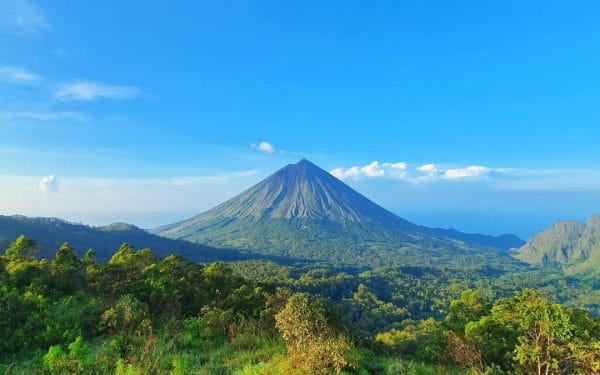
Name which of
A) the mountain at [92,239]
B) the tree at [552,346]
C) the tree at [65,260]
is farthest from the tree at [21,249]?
the mountain at [92,239]

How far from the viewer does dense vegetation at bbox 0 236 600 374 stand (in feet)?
20.5

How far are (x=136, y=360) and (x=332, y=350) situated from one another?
3.44 metres

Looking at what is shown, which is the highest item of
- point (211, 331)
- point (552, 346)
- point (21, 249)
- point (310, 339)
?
point (21, 249)

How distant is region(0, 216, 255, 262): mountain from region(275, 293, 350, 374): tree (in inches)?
3985

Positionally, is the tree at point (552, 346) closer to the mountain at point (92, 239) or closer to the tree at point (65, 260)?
the tree at point (65, 260)

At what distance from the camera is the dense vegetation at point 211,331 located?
20.5ft

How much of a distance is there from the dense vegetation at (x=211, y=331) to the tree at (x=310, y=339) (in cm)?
2

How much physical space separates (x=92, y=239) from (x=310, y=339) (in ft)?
420

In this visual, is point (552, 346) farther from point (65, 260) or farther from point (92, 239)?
point (92, 239)

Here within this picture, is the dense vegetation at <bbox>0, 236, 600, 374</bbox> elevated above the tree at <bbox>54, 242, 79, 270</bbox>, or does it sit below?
below

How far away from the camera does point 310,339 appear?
6219 mm

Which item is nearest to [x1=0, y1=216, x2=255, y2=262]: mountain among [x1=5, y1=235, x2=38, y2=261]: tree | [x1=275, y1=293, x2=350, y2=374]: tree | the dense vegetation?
[x1=5, y1=235, x2=38, y2=261]: tree

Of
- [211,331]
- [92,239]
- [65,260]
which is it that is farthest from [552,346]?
[92,239]

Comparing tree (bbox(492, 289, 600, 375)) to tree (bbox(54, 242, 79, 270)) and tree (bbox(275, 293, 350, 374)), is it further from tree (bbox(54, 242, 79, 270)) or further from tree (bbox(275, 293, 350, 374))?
tree (bbox(54, 242, 79, 270))
